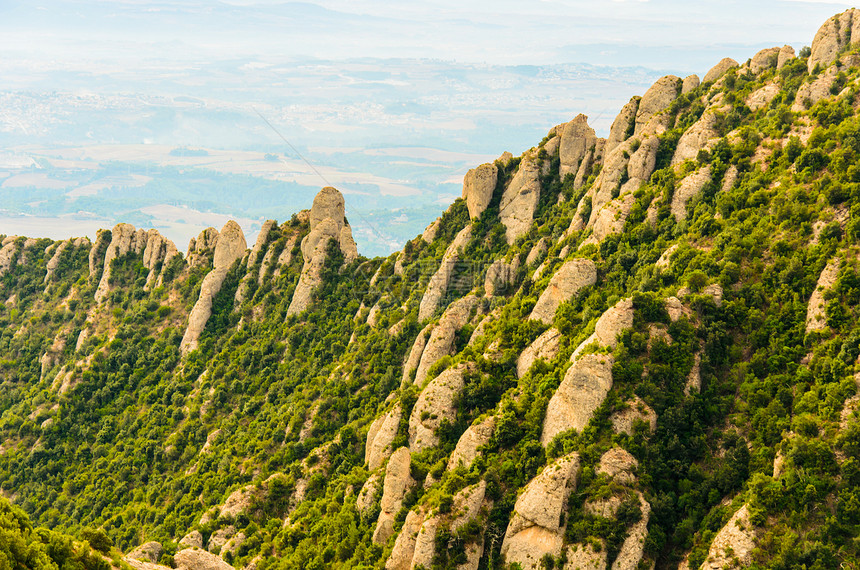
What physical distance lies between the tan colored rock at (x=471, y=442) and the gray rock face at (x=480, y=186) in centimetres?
4494

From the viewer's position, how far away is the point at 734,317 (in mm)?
58875

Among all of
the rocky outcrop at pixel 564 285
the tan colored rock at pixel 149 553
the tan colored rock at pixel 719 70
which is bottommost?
the tan colored rock at pixel 149 553

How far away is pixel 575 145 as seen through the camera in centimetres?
9819

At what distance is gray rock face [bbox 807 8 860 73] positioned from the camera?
82000mm

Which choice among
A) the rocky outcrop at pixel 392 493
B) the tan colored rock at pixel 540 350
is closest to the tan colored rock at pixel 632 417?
the tan colored rock at pixel 540 350

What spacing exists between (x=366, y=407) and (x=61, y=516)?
43756mm

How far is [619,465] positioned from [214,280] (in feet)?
270

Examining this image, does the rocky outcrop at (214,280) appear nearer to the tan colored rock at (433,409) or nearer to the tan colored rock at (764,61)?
the tan colored rock at (433,409)

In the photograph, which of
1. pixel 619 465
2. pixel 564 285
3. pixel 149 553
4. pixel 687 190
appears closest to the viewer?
pixel 619 465

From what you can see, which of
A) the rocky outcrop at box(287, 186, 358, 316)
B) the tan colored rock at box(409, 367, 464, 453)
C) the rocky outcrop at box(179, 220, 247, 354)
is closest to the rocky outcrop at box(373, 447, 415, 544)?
the tan colored rock at box(409, 367, 464, 453)

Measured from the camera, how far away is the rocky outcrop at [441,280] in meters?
93.4

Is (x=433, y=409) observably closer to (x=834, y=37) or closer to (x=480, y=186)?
(x=480, y=186)

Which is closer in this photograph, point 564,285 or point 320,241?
point 564,285

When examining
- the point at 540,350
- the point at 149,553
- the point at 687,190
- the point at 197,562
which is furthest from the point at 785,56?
the point at 149,553
